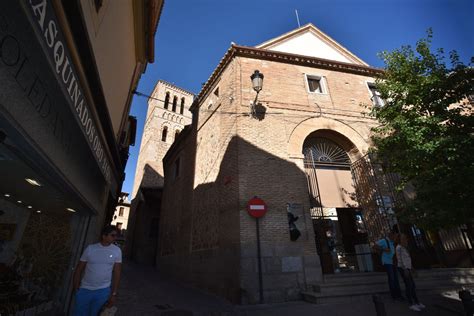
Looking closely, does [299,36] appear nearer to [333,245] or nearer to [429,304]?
[333,245]

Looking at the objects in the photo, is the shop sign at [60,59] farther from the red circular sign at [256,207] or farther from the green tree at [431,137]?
the green tree at [431,137]

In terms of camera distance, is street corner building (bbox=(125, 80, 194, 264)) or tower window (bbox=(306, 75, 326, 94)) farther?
street corner building (bbox=(125, 80, 194, 264))

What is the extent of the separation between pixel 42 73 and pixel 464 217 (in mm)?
8507

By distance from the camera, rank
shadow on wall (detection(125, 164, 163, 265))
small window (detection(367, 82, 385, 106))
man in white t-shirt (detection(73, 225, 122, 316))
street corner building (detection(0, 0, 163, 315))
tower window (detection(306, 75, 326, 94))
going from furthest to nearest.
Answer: shadow on wall (detection(125, 164, 163, 265)), small window (detection(367, 82, 385, 106)), tower window (detection(306, 75, 326, 94)), man in white t-shirt (detection(73, 225, 122, 316)), street corner building (detection(0, 0, 163, 315))

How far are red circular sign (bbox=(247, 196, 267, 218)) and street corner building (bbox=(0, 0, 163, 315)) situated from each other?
12.3ft

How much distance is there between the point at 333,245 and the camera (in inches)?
324

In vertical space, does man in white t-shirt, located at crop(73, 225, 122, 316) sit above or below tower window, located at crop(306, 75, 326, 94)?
below

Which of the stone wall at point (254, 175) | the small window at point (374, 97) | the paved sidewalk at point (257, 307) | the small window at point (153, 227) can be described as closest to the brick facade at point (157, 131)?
the small window at point (153, 227)

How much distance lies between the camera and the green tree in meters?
5.87

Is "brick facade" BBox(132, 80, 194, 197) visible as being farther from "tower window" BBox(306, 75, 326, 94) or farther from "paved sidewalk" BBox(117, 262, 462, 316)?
"paved sidewalk" BBox(117, 262, 462, 316)

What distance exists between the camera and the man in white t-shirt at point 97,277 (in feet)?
10.0

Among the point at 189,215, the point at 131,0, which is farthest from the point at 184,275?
the point at 131,0

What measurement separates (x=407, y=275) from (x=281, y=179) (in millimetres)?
3862

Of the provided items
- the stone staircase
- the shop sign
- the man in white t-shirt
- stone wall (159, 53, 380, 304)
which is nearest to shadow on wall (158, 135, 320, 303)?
stone wall (159, 53, 380, 304)
